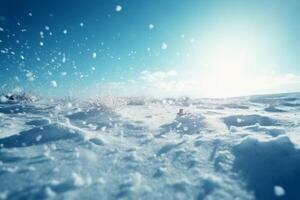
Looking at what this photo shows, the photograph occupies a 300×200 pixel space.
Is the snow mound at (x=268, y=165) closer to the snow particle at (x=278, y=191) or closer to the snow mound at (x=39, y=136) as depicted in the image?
the snow particle at (x=278, y=191)

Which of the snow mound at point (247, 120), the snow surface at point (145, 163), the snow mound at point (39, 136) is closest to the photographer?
the snow surface at point (145, 163)

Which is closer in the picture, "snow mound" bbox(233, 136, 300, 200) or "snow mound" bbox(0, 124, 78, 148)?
"snow mound" bbox(233, 136, 300, 200)

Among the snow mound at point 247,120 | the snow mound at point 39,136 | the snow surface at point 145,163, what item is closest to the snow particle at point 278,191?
the snow surface at point 145,163

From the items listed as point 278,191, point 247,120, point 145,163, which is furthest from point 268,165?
point 247,120

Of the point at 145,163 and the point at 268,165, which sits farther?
the point at 145,163

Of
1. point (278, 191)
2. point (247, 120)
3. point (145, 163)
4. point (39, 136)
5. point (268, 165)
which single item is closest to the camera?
point (278, 191)

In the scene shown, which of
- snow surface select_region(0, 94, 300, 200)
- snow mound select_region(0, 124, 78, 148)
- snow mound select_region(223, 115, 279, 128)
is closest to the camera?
snow surface select_region(0, 94, 300, 200)

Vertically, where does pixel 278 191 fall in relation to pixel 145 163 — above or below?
below

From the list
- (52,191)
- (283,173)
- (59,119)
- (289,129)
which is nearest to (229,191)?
(283,173)

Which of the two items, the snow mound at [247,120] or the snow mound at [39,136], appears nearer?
the snow mound at [39,136]

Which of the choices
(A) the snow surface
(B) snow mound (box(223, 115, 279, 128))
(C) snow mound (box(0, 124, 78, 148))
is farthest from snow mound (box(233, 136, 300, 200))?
(C) snow mound (box(0, 124, 78, 148))

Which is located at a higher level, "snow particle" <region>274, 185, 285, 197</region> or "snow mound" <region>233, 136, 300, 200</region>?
"snow mound" <region>233, 136, 300, 200</region>

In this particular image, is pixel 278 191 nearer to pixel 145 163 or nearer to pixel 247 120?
pixel 145 163

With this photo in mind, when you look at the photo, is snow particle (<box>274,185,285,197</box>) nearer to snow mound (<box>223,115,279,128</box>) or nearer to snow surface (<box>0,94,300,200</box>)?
snow surface (<box>0,94,300,200</box>)
